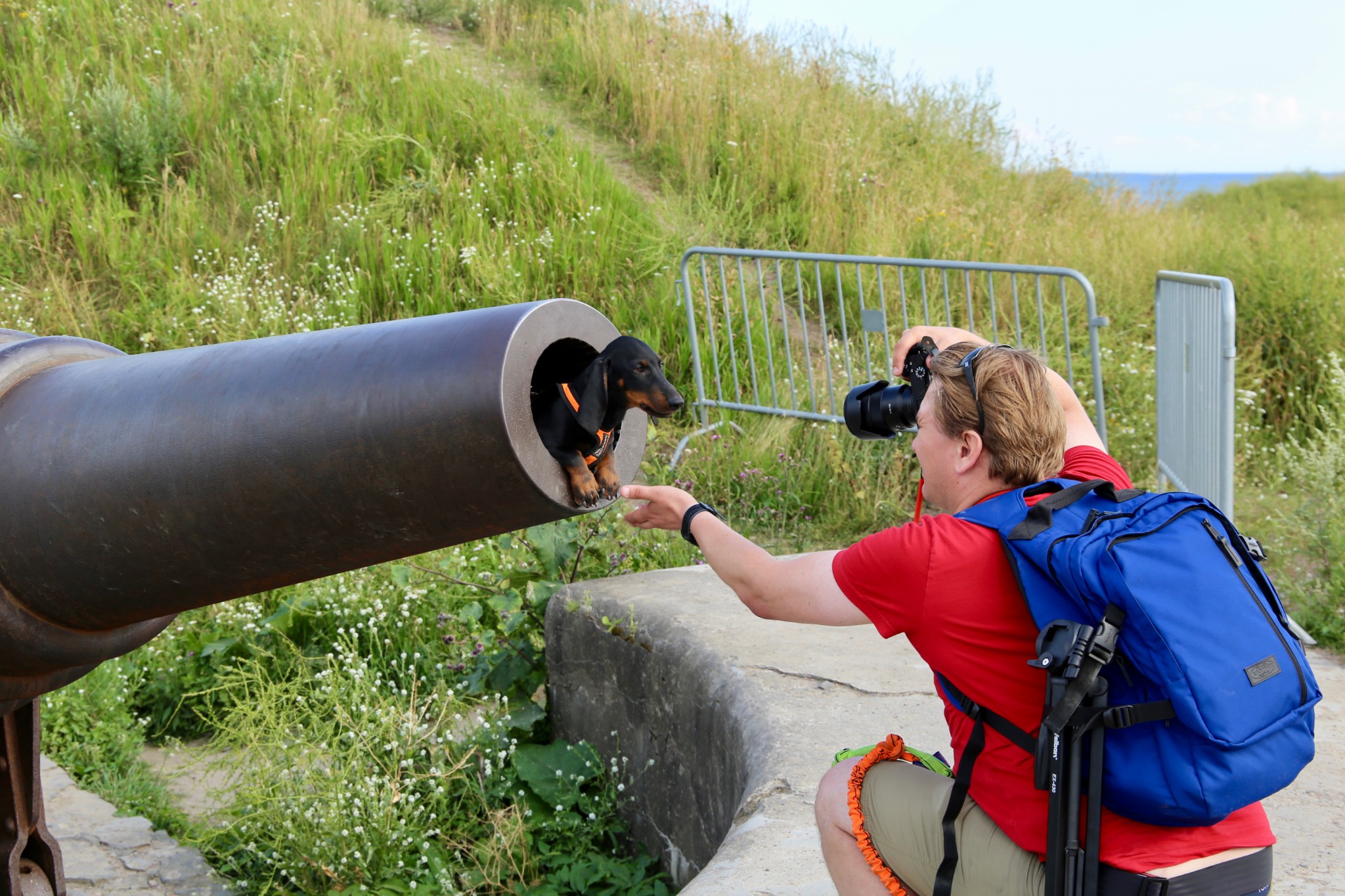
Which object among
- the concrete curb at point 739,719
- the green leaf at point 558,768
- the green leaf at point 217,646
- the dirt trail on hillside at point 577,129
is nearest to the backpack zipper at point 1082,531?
the concrete curb at point 739,719

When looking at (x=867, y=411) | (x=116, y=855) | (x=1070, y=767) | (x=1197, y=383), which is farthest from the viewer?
(x=1197, y=383)

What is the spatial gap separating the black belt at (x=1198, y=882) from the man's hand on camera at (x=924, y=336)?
3.51 ft

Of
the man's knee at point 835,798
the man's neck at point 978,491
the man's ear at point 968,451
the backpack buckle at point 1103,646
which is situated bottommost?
the man's knee at point 835,798

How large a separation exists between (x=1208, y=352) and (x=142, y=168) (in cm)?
767

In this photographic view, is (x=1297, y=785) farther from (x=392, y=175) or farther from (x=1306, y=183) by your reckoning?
(x=1306, y=183)

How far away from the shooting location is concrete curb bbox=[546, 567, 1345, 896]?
2539 mm

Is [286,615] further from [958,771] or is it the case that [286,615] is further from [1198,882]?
[1198,882]

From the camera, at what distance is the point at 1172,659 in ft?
5.10

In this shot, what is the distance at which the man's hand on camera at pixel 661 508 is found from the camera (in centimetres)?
234

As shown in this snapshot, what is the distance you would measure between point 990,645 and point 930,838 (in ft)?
1.57

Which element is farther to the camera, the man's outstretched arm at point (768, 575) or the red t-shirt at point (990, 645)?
the man's outstretched arm at point (768, 575)

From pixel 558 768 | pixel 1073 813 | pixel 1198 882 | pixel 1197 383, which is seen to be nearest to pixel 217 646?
pixel 558 768

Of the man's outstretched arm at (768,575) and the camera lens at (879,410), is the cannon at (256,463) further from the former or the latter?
the camera lens at (879,410)

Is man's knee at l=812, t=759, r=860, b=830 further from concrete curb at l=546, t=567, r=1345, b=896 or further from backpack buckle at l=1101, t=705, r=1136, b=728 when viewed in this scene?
backpack buckle at l=1101, t=705, r=1136, b=728
